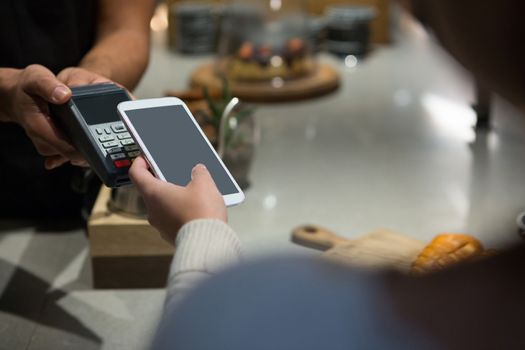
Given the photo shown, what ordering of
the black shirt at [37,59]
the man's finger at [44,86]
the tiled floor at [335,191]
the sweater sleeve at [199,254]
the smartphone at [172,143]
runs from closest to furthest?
1. the sweater sleeve at [199,254]
2. the smartphone at [172,143]
3. the man's finger at [44,86]
4. the tiled floor at [335,191]
5. the black shirt at [37,59]

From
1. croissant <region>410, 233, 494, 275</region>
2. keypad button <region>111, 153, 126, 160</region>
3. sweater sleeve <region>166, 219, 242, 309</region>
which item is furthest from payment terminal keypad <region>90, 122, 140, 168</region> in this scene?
croissant <region>410, 233, 494, 275</region>

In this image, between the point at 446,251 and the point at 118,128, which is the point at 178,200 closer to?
A: the point at 118,128

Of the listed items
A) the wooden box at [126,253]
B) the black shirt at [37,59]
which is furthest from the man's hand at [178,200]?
the black shirt at [37,59]

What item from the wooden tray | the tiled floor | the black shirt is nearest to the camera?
the tiled floor

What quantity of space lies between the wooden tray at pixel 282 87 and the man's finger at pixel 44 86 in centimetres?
78

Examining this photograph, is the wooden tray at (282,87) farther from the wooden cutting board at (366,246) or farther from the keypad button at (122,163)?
the keypad button at (122,163)

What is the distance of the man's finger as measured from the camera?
799mm

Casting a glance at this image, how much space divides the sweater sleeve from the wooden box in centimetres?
39

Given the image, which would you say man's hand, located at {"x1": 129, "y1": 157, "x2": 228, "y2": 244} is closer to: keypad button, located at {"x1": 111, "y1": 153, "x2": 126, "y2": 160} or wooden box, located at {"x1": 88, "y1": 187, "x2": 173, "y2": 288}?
keypad button, located at {"x1": 111, "y1": 153, "x2": 126, "y2": 160}

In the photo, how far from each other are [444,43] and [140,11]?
91 centimetres

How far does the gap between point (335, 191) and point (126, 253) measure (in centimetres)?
40

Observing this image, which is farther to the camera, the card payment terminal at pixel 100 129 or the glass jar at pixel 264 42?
the glass jar at pixel 264 42

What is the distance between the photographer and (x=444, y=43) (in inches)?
14.2

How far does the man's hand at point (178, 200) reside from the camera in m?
0.60
